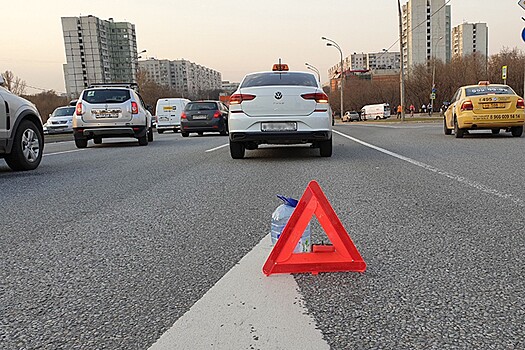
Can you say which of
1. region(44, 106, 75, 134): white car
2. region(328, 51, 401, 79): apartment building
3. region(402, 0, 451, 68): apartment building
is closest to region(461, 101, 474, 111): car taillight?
region(44, 106, 75, 134): white car

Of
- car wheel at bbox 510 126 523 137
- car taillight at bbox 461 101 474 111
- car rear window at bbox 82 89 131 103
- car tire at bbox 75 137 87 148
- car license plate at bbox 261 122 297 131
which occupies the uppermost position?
car rear window at bbox 82 89 131 103

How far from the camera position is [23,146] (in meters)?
7.48

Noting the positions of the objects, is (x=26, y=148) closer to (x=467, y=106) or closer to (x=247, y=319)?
(x=247, y=319)

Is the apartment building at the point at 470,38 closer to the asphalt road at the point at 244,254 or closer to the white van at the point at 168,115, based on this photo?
the white van at the point at 168,115

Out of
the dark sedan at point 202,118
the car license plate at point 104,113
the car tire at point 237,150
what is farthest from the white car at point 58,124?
the car tire at point 237,150

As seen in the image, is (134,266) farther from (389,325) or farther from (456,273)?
(456,273)

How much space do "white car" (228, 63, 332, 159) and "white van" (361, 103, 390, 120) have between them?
65.6m

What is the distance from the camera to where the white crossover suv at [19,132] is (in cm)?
695

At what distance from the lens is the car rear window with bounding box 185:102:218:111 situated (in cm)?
2002

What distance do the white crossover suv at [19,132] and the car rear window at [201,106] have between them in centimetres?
1214

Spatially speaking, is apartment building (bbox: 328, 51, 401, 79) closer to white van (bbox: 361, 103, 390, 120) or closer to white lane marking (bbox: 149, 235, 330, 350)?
white van (bbox: 361, 103, 390, 120)

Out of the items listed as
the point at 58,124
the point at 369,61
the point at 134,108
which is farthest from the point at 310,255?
the point at 369,61

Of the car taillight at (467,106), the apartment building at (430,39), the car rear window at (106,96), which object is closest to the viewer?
the car taillight at (467,106)

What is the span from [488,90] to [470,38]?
405 feet
